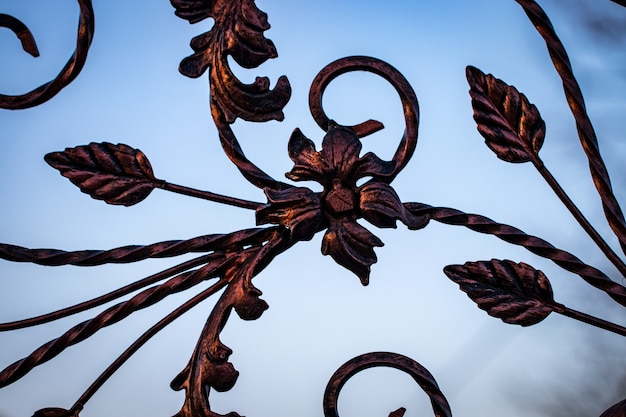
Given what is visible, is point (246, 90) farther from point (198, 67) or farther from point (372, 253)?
point (372, 253)

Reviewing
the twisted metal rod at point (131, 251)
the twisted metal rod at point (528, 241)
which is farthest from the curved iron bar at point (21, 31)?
the twisted metal rod at point (528, 241)

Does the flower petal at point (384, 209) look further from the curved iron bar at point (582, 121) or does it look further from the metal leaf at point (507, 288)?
the curved iron bar at point (582, 121)

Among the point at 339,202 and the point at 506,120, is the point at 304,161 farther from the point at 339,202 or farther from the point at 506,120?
the point at 506,120

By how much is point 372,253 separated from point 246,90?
0.20 metres

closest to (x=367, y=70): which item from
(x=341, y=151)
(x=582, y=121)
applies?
(x=341, y=151)

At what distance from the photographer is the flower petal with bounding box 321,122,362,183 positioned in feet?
2.35

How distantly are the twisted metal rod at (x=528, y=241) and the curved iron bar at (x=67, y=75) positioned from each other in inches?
14.0

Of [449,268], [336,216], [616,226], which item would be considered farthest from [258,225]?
[616,226]

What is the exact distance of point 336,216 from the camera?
709 mm

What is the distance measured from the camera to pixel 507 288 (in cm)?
71

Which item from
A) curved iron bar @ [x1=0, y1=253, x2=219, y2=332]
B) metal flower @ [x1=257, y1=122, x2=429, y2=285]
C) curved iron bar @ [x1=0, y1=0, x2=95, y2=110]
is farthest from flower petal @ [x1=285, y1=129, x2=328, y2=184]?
curved iron bar @ [x1=0, y1=0, x2=95, y2=110]

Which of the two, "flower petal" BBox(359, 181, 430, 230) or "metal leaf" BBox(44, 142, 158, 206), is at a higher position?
"metal leaf" BBox(44, 142, 158, 206)

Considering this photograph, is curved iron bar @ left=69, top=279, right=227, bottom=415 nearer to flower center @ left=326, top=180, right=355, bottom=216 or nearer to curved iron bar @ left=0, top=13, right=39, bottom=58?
flower center @ left=326, top=180, right=355, bottom=216

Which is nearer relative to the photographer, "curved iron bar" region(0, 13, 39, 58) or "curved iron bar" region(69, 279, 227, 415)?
"curved iron bar" region(69, 279, 227, 415)
